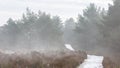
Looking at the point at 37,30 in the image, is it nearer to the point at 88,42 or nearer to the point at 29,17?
the point at 29,17

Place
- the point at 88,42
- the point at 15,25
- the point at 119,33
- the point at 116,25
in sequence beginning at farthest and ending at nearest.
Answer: the point at 15,25 → the point at 88,42 → the point at 116,25 → the point at 119,33

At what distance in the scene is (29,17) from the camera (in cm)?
6681

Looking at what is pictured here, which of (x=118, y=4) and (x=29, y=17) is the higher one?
(x=29, y=17)

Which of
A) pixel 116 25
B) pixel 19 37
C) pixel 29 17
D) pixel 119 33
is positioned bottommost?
pixel 119 33

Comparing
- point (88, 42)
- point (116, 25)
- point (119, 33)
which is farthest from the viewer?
point (88, 42)

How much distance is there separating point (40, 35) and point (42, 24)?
2.49 m

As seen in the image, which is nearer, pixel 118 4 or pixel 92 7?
pixel 118 4

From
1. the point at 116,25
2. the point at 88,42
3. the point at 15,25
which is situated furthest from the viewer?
the point at 15,25

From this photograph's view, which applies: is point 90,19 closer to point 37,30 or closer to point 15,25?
point 37,30

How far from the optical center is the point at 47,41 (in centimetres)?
6319

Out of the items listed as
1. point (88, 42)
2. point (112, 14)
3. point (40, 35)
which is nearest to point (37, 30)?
point (40, 35)

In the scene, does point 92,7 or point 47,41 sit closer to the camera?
point 47,41

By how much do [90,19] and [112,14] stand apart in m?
25.3

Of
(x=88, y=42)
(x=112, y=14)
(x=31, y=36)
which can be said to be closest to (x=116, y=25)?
(x=112, y=14)
